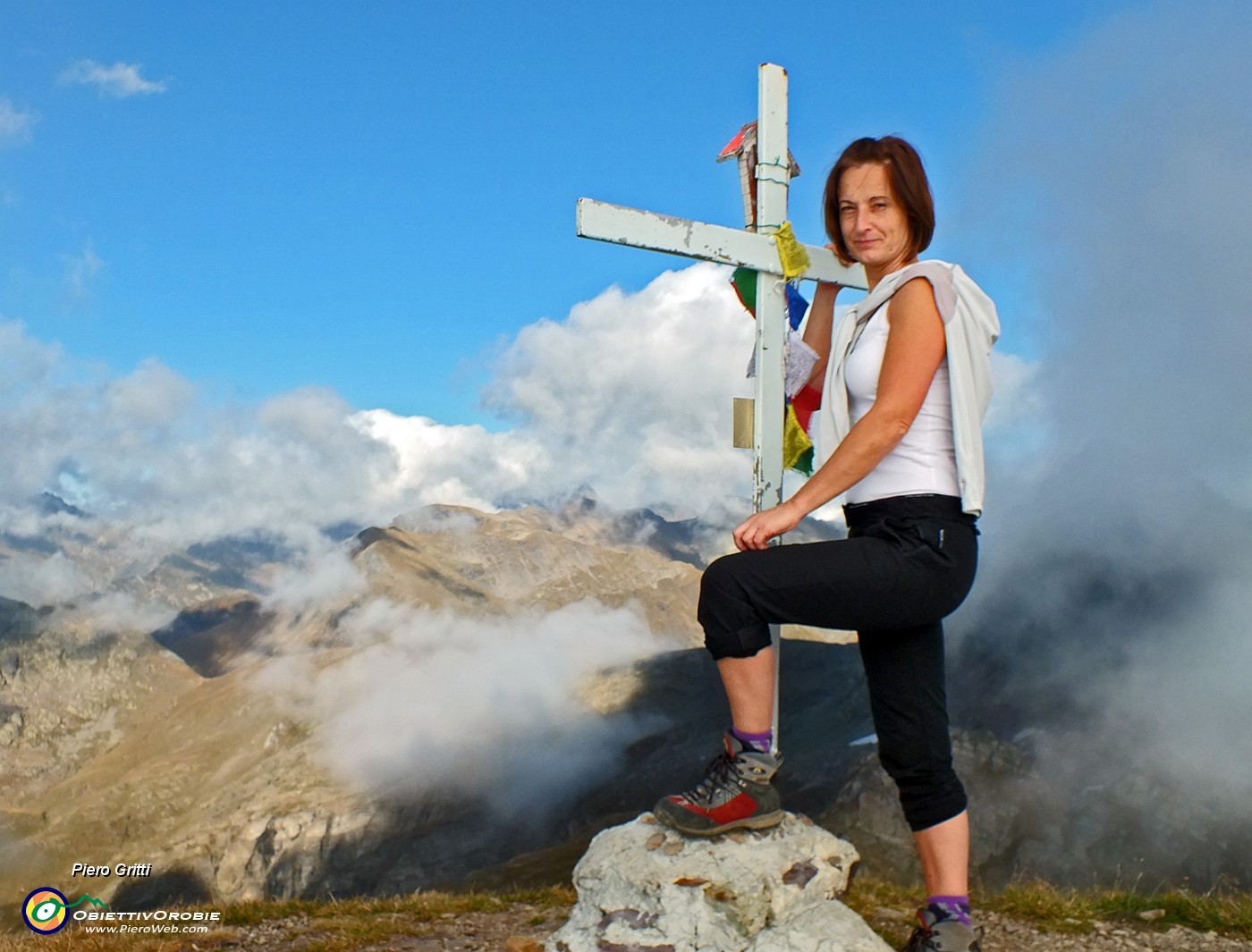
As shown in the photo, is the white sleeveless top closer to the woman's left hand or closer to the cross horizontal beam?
the woman's left hand

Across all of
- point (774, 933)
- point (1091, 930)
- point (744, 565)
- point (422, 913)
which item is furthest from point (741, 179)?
point (422, 913)

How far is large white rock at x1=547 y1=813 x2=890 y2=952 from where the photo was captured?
17.0 feet

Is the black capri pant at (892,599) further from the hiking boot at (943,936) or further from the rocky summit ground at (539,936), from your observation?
the rocky summit ground at (539,936)

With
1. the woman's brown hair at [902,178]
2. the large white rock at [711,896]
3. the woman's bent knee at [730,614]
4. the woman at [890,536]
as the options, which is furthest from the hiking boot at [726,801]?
the woman's brown hair at [902,178]

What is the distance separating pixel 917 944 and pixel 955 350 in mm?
3105

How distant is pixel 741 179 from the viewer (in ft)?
22.5

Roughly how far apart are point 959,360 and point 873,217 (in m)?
0.91

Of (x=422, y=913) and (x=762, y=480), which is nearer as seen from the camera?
(x=762, y=480)

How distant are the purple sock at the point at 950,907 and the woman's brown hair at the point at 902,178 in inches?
132

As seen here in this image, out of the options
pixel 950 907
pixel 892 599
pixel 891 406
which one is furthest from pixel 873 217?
pixel 950 907

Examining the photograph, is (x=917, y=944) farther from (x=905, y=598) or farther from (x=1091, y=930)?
(x=1091, y=930)

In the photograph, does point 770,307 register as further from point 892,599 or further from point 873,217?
point 892,599

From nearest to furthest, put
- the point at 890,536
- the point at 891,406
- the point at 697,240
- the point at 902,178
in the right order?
the point at 891,406
the point at 890,536
the point at 902,178
the point at 697,240

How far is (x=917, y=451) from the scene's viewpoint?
175 inches
